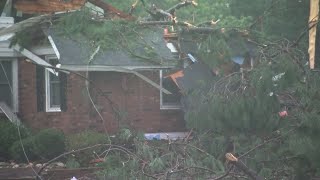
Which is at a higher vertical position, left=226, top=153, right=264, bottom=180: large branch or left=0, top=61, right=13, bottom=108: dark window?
left=0, top=61, right=13, bottom=108: dark window

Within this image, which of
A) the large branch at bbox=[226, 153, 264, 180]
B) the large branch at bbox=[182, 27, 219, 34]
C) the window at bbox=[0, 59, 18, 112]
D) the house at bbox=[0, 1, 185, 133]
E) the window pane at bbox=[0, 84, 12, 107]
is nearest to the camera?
the large branch at bbox=[226, 153, 264, 180]

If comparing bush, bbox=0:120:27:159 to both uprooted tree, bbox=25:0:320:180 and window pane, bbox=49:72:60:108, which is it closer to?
window pane, bbox=49:72:60:108

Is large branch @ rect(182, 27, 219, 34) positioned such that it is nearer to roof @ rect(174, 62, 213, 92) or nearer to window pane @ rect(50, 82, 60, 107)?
roof @ rect(174, 62, 213, 92)

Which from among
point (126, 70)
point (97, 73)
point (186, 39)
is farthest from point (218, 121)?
point (97, 73)

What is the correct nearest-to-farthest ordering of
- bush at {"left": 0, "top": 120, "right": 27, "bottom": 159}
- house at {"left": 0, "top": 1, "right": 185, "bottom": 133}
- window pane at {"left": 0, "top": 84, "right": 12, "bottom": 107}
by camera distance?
bush at {"left": 0, "top": 120, "right": 27, "bottom": 159} → house at {"left": 0, "top": 1, "right": 185, "bottom": 133} → window pane at {"left": 0, "top": 84, "right": 12, "bottom": 107}

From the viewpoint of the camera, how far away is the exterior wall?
41.0 ft

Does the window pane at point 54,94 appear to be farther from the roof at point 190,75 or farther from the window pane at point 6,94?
the roof at point 190,75

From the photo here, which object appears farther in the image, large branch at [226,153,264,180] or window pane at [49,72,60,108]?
window pane at [49,72,60,108]

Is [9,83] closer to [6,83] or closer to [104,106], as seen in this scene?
[6,83]

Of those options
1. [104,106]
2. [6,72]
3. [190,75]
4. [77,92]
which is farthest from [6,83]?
[190,75]

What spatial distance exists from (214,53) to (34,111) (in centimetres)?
731

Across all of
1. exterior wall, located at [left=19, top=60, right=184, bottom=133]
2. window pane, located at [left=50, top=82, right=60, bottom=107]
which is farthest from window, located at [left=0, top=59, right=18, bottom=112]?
window pane, located at [left=50, top=82, right=60, bottom=107]

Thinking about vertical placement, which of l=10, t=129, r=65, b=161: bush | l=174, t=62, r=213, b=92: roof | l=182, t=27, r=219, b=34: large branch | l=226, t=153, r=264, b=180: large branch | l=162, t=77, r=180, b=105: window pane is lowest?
l=10, t=129, r=65, b=161: bush

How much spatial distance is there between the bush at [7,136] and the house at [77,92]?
4.90 feet
